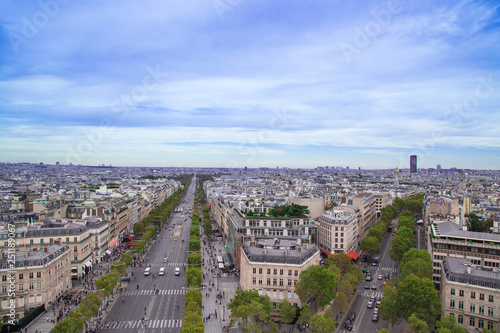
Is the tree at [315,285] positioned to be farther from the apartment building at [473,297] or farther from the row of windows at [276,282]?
the apartment building at [473,297]

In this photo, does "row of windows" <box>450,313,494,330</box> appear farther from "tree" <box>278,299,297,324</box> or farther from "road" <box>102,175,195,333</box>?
"road" <box>102,175,195,333</box>

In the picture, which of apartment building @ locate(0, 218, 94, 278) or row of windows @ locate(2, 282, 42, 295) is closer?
row of windows @ locate(2, 282, 42, 295)

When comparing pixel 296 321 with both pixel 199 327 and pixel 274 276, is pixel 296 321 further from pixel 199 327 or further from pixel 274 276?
pixel 199 327

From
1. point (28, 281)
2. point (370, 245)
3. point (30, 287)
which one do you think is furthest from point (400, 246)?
point (28, 281)

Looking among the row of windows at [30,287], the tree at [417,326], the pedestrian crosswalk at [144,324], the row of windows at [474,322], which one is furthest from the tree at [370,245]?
the row of windows at [30,287]


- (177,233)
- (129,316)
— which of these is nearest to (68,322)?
(129,316)

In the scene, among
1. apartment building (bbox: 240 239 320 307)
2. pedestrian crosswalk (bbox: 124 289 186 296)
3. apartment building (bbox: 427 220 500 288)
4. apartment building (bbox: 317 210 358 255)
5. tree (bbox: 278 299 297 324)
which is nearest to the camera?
tree (bbox: 278 299 297 324)

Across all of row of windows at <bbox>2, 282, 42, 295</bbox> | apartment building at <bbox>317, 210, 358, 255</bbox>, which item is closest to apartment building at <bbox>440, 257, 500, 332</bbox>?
apartment building at <bbox>317, 210, 358, 255</bbox>

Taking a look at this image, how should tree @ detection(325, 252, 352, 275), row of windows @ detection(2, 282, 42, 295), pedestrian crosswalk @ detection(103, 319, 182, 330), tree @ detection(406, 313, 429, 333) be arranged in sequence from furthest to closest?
1. tree @ detection(325, 252, 352, 275)
2. row of windows @ detection(2, 282, 42, 295)
3. pedestrian crosswalk @ detection(103, 319, 182, 330)
4. tree @ detection(406, 313, 429, 333)
